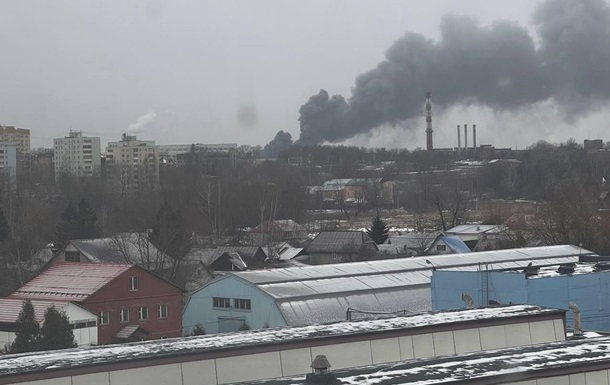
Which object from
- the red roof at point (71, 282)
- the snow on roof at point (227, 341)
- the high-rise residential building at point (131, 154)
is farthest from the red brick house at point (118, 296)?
the high-rise residential building at point (131, 154)

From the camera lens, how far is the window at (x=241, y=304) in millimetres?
18203

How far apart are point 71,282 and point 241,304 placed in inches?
176

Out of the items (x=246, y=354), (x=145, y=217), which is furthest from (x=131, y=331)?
(x=145, y=217)

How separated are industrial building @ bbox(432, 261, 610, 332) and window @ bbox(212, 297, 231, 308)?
529 cm

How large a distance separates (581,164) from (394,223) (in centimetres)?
2290

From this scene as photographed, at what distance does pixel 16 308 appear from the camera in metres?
18.5

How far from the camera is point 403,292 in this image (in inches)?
758

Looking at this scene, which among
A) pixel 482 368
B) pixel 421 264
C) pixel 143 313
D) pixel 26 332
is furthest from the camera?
pixel 421 264

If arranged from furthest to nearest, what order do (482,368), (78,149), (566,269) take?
(78,149) → (566,269) → (482,368)

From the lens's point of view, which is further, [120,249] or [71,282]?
[120,249]

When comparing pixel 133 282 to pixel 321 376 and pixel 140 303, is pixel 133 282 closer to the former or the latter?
pixel 140 303

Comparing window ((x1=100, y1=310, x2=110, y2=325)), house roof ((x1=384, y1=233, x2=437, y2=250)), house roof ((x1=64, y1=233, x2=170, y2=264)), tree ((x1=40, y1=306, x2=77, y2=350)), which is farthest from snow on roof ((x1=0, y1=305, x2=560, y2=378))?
house roof ((x1=384, y1=233, x2=437, y2=250))

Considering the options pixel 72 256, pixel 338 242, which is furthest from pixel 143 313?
pixel 338 242

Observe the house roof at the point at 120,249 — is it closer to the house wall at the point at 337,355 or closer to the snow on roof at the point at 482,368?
the house wall at the point at 337,355
